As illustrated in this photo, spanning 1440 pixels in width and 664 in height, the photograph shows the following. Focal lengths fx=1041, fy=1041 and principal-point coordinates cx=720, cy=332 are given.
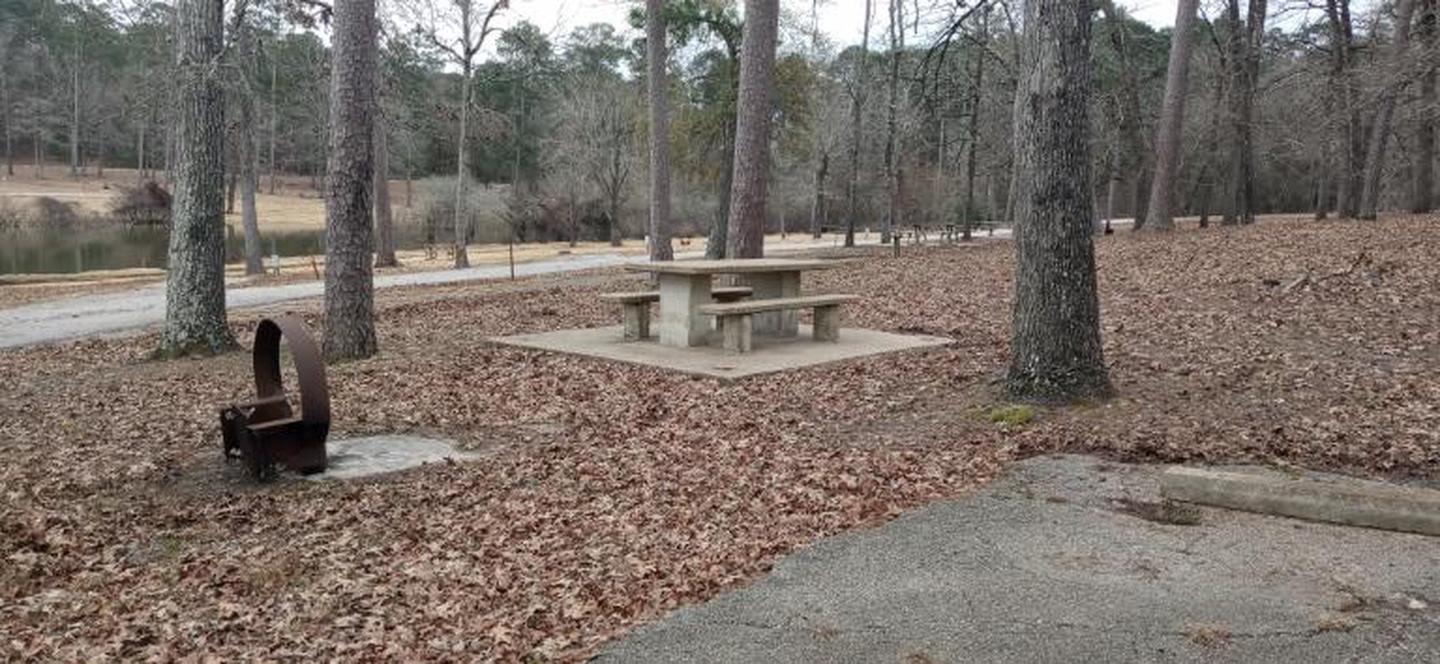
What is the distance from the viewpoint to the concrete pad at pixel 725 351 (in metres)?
8.71

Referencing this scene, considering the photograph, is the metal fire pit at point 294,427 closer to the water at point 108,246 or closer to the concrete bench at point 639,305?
the concrete bench at point 639,305

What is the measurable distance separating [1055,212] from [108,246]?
41.9 meters

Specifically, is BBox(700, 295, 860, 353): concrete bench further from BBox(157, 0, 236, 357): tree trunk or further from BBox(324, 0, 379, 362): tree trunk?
BBox(157, 0, 236, 357): tree trunk

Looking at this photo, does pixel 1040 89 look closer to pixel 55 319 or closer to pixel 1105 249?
pixel 1105 249

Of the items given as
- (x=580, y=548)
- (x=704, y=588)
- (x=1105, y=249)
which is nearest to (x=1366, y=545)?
(x=704, y=588)

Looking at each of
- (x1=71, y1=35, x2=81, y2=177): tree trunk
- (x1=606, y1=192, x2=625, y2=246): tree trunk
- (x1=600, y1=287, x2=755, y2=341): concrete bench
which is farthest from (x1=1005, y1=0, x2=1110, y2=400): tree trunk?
(x1=71, y1=35, x2=81, y2=177): tree trunk

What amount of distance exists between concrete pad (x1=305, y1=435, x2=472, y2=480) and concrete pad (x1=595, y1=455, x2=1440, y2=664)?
283 centimetres

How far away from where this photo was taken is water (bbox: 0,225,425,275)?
105ft

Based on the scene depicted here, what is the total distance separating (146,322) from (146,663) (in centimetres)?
1326

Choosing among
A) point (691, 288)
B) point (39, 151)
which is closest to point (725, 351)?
point (691, 288)

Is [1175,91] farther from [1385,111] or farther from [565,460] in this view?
[565,460]

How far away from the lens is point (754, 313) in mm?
9766

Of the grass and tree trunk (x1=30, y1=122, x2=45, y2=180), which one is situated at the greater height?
tree trunk (x1=30, y1=122, x2=45, y2=180)

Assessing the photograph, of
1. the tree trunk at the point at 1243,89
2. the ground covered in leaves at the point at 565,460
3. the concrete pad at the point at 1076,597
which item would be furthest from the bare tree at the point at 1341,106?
the concrete pad at the point at 1076,597
